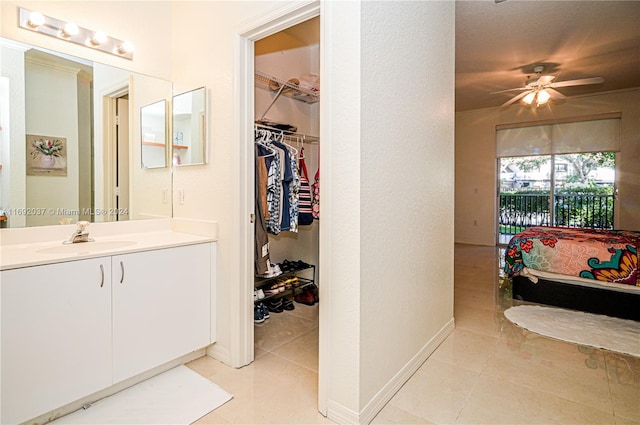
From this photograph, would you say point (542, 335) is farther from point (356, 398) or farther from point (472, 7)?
point (472, 7)

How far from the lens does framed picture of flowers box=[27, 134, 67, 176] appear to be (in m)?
1.93

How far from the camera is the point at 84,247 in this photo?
189 cm

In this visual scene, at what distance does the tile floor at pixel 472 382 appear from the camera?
65.7 inches

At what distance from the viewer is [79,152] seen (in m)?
2.13

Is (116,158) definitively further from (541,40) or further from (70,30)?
(541,40)

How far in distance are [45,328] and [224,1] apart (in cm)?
206

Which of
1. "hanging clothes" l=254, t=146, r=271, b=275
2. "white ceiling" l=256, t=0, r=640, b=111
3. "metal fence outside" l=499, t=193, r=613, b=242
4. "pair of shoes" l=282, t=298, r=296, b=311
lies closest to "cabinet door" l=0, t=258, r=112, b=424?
"hanging clothes" l=254, t=146, r=271, b=275

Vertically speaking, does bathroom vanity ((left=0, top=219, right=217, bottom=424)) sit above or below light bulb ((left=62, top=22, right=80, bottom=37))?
below

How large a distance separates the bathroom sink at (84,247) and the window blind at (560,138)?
22.1ft

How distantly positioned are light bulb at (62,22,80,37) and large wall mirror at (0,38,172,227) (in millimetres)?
133

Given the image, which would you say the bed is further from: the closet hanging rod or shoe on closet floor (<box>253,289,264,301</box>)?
shoe on closet floor (<box>253,289,264,301</box>)

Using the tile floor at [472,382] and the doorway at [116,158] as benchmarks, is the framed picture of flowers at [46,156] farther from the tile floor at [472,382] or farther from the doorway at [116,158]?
the tile floor at [472,382]

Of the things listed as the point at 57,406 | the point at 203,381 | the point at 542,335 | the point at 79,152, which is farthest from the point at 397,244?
the point at 79,152

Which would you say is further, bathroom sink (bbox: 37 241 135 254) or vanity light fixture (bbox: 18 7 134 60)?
vanity light fixture (bbox: 18 7 134 60)
